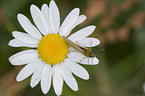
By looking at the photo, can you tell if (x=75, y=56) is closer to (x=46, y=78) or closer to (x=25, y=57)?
(x=46, y=78)

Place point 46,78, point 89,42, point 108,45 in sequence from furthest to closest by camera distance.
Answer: point 108,45
point 46,78
point 89,42

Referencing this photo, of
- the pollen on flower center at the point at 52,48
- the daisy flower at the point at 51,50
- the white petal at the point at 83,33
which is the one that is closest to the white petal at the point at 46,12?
the daisy flower at the point at 51,50

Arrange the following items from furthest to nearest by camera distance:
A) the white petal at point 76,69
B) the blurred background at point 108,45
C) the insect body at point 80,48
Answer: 1. the blurred background at point 108,45
2. the white petal at point 76,69
3. the insect body at point 80,48

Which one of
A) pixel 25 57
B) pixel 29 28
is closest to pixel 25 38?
pixel 29 28

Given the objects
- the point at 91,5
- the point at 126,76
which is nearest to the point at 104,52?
the point at 126,76

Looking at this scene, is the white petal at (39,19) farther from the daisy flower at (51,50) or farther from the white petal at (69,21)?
the white petal at (69,21)

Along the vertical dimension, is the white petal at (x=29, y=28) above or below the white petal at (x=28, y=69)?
above

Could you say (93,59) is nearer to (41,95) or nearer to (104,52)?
(104,52)
